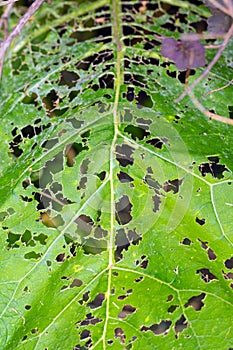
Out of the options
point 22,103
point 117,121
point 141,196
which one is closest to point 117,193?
point 141,196

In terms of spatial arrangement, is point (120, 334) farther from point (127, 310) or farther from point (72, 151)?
point (72, 151)

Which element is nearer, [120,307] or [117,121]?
[120,307]

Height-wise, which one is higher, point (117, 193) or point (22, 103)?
point (22, 103)

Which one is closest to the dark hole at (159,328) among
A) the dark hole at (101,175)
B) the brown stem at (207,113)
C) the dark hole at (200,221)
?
the dark hole at (200,221)

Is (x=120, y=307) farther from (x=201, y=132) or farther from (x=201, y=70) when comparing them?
(x=201, y=70)

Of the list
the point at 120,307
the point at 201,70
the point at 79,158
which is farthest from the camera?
the point at 201,70

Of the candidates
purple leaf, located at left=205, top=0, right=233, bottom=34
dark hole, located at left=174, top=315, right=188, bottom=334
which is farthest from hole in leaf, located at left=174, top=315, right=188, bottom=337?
purple leaf, located at left=205, top=0, right=233, bottom=34

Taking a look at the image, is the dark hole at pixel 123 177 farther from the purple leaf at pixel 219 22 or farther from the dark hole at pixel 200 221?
the purple leaf at pixel 219 22

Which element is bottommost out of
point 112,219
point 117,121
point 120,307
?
point 120,307

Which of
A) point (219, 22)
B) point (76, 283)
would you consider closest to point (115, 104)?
point (219, 22)
